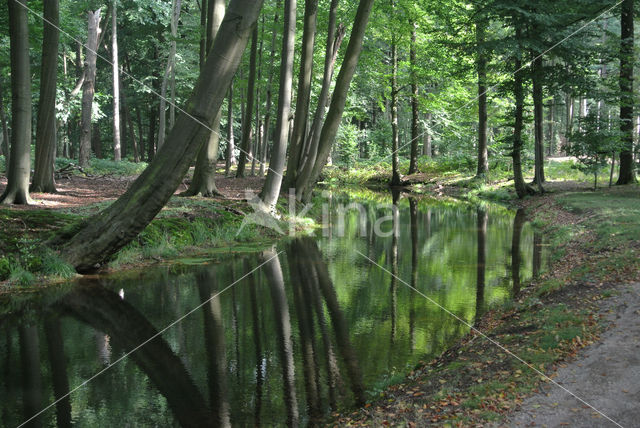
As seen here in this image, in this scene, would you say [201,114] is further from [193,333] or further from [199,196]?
[199,196]

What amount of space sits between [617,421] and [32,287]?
7.82 m

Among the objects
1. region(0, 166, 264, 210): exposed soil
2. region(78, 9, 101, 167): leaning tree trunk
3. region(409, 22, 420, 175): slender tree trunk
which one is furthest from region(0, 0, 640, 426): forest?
region(409, 22, 420, 175): slender tree trunk

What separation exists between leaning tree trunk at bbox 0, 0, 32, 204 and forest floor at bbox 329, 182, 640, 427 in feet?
31.0

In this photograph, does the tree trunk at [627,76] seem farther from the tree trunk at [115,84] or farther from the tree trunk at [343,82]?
the tree trunk at [115,84]

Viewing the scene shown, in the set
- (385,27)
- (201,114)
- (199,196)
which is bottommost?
(199,196)

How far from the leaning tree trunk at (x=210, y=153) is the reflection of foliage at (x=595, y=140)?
11.3m

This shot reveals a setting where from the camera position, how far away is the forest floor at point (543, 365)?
3.96 metres

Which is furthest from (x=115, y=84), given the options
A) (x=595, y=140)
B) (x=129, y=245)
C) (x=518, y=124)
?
(x=595, y=140)

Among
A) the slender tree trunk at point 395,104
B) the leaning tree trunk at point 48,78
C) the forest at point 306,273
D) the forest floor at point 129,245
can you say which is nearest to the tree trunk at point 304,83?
the forest at point 306,273

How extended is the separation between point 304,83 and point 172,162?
27.5 ft

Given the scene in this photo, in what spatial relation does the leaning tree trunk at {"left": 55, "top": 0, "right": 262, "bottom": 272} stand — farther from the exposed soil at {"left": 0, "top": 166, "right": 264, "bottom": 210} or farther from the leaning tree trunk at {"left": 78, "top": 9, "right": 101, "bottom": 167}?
the leaning tree trunk at {"left": 78, "top": 9, "right": 101, "bottom": 167}

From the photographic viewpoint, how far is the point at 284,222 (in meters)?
15.0

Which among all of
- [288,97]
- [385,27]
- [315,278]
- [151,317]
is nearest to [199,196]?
[288,97]

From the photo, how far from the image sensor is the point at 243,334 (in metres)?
6.54
